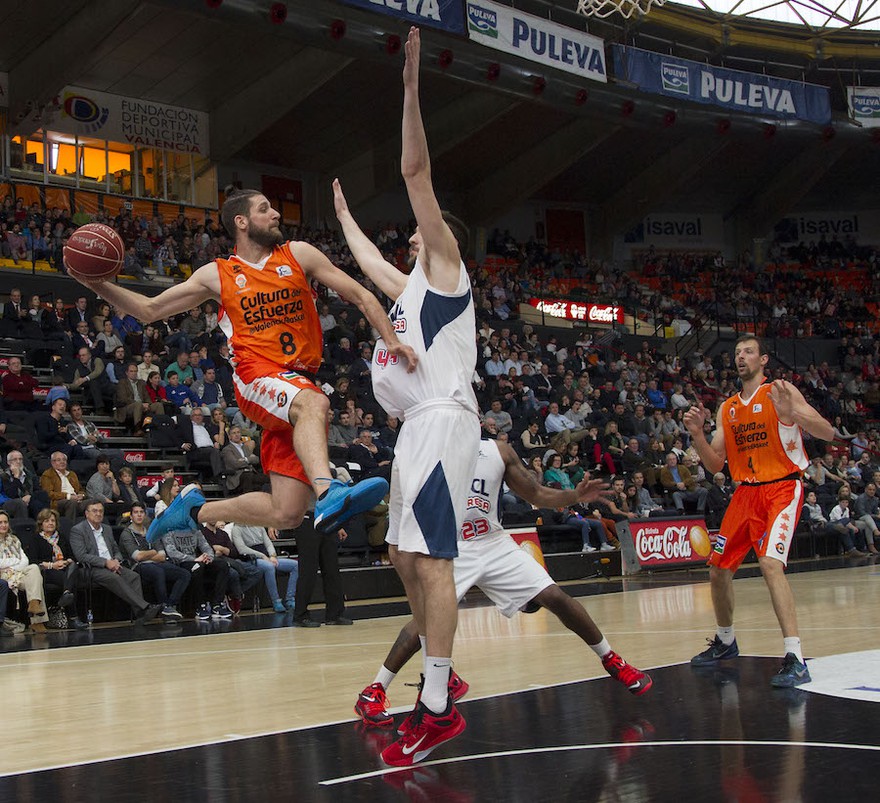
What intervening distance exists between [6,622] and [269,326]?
→ 672 centimetres

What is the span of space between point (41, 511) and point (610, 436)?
10965mm

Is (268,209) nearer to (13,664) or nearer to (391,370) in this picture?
(391,370)

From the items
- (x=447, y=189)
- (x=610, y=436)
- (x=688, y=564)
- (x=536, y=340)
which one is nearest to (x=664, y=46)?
(x=447, y=189)

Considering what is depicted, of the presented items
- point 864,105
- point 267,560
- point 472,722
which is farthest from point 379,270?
point 864,105

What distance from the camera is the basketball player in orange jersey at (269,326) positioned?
16.4 ft

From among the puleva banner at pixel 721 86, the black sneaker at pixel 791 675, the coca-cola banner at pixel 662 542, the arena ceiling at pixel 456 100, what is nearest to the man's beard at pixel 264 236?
the black sneaker at pixel 791 675

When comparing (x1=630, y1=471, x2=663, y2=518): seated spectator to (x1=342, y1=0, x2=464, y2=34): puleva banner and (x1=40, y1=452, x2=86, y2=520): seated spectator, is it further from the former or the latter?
(x1=342, y1=0, x2=464, y2=34): puleva banner

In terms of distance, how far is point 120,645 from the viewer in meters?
9.20

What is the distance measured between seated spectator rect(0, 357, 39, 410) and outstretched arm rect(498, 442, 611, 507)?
985 cm

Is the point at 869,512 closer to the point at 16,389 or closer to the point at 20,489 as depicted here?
the point at 16,389

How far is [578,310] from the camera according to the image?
29.1 metres

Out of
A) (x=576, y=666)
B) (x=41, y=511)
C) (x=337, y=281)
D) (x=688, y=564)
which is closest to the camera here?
(x=337, y=281)

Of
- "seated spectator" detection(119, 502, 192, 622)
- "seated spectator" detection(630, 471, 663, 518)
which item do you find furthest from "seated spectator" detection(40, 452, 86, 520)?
"seated spectator" detection(630, 471, 663, 518)

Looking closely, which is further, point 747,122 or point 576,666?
point 747,122
